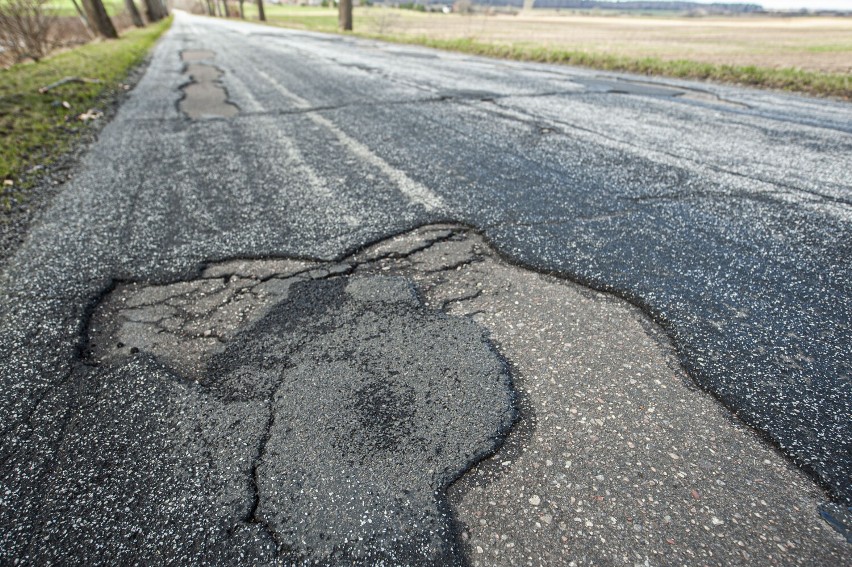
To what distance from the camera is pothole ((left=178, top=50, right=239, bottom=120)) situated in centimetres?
580

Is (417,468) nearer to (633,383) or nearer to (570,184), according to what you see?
(633,383)

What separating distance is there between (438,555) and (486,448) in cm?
37

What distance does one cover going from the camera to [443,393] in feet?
5.52

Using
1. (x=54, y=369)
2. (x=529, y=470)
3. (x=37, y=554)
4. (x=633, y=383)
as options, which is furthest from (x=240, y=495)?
(x=633, y=383)

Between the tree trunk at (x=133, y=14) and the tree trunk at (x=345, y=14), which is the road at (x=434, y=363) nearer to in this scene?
the tree trunk at (x=345, y=14)

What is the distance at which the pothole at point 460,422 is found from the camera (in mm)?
1234

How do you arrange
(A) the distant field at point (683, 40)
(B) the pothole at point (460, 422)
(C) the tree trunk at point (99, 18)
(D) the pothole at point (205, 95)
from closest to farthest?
(B) the pothole at point (460, 422), (D) the pothole at point (205, 95), (A) the distant field at point (683, 40), (C) the tree trunk at point (99, 18)

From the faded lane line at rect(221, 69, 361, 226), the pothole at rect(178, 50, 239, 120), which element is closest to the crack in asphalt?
the faded lane line at rect(221, 69, 361, 226)

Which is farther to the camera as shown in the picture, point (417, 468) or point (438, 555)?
point (417, 468)

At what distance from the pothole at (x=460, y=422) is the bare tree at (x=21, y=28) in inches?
535

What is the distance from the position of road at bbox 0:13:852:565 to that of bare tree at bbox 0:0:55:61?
11.5m

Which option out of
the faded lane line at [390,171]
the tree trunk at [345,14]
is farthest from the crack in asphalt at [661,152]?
the tree trunk at [345,14]

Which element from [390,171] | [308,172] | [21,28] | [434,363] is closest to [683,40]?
[390,171]

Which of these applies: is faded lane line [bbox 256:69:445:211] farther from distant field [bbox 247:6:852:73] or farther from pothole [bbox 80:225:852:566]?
distant field [bbox 247:6:852:73]
